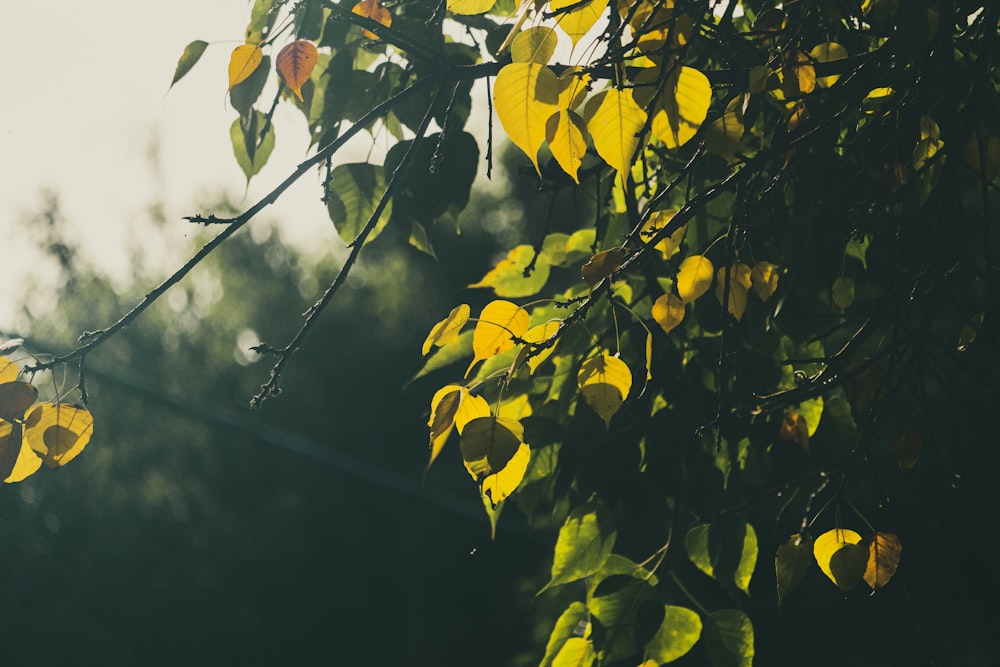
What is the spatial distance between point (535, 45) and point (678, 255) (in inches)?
23.8

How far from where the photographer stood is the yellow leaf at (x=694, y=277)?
0.86 m

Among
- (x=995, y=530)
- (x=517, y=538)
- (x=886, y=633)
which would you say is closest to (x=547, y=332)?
(x=995, y=530)

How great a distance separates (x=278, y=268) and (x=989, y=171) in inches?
689

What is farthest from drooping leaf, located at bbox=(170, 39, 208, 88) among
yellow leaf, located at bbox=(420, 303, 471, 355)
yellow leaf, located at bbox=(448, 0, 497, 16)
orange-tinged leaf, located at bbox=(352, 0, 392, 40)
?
yellow leaf, located at bbox=(420, 303, 471, 355)

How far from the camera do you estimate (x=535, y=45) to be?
2.23ft

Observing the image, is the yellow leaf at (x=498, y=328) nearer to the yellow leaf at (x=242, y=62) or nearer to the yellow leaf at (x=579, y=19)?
the yellow leaf at (x=579, y=19)

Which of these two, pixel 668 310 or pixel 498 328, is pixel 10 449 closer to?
pixel 498 328

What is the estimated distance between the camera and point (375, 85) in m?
1.07

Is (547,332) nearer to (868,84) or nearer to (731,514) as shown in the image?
(731,514)

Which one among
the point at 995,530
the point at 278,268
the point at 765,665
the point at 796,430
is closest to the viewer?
the point at 796,430

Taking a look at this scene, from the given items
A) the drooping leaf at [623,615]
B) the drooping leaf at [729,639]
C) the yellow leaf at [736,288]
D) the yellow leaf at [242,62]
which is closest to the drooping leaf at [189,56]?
the yellow leaf at [242,62]

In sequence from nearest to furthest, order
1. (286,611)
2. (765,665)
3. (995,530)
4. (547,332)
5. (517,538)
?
(547,332) < (765,665) < (995,530) < (517,538) < (286,611)

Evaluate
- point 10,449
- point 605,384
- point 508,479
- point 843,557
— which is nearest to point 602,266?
point 605,384

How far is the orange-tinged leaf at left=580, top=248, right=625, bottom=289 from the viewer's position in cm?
76
